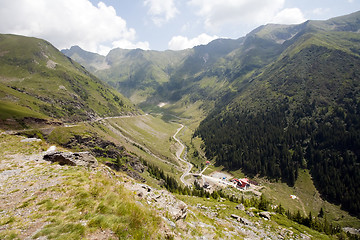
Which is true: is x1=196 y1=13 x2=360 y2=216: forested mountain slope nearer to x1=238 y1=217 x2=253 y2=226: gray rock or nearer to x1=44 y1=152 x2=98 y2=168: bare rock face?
x1=238 y1=217 x2=253 y2=226: gray rock

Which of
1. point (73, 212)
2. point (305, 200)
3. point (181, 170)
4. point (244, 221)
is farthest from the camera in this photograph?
point (181, 170)

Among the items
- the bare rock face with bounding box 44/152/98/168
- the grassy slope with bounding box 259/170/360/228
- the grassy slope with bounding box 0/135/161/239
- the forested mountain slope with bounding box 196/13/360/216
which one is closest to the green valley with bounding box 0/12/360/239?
the grassy slope with bounding box 0/135/161/239

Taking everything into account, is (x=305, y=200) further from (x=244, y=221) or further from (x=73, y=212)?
(x=73, y=212)

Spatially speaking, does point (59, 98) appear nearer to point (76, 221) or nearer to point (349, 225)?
point (76, 221)

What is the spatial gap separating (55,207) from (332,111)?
19997 cm

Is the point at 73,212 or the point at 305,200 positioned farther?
the point at 305,200

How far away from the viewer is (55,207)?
11.8 m

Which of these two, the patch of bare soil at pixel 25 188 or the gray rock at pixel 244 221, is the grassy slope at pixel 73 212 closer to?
the patch of bare soil at pixel 25 188

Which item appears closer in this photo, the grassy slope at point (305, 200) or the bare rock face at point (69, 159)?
the bare rock face at point (69, 159)

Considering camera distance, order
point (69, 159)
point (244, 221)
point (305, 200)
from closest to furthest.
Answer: point (69, 159)
point (244, 221)
point (305, 200)

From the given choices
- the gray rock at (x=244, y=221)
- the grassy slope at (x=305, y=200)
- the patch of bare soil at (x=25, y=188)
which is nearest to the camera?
the patch of bare soil at (x=25, y=188)

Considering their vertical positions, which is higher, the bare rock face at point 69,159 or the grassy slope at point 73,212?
the grassy slope at point 73,212

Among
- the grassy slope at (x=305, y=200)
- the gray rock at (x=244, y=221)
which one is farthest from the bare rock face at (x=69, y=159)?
the grassy slope at (x=305, y=200)

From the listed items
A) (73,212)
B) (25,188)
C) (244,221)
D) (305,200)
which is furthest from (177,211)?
(305,200)
